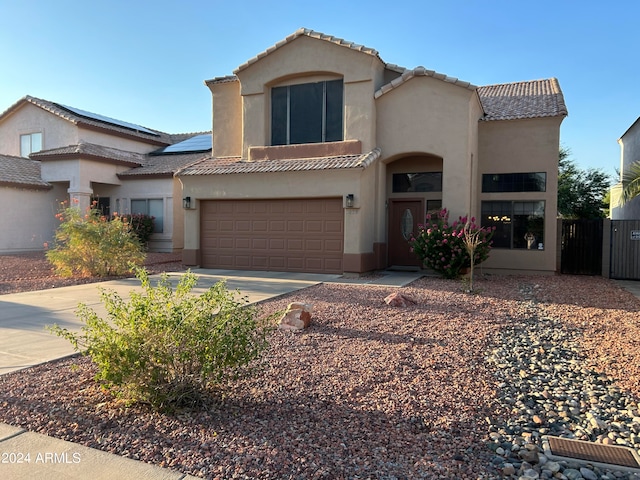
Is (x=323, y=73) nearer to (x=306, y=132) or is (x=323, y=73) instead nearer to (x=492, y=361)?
(x=306, y=132)

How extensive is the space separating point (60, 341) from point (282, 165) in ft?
30.9

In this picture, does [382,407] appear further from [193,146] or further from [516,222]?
[193,146]

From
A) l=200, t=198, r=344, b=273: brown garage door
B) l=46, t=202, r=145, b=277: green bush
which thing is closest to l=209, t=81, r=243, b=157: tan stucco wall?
l=200, t=198, r=344, b=273: brown garage door

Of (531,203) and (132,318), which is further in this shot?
(531,203)

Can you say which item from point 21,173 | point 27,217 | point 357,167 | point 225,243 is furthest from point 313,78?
point 27,217

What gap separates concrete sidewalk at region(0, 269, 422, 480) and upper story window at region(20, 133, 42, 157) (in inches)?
561

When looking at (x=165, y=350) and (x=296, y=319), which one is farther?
(x=296, y=319)

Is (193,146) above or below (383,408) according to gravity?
above

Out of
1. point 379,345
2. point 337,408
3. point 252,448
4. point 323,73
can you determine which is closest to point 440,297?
point 379,345

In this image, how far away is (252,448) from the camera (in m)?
3.33

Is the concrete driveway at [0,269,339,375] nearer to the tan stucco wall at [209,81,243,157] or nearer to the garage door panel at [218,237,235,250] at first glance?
the garage door panel at [218,237,235,250]

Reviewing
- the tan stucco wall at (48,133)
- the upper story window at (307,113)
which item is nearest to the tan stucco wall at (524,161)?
the upper story window at (307,113)

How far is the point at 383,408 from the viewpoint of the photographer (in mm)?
4113

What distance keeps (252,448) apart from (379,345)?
3156mm
